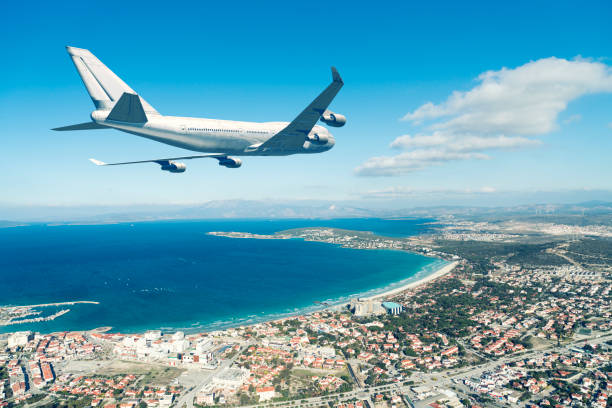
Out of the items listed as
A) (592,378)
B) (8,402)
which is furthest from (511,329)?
(8,402)

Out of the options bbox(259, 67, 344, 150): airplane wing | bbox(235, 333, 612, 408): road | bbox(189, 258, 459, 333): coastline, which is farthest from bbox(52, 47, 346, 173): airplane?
bbox(189, 258, 459, 333): coastline

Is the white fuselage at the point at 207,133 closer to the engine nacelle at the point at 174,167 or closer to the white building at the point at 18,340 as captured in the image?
the engine nacelle at the point at 174,167

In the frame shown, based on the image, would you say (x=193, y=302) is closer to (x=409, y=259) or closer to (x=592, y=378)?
(x=592, y=378)

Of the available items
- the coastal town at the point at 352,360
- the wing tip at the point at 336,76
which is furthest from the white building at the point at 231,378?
the wing tip at the point at 336,76

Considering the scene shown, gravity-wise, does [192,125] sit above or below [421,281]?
above

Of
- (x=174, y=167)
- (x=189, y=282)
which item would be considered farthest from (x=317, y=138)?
(x=189, y=282)

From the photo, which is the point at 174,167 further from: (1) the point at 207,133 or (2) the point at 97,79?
(2) the point at 97,79
